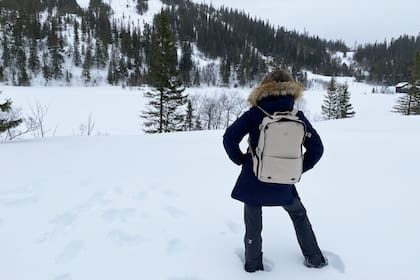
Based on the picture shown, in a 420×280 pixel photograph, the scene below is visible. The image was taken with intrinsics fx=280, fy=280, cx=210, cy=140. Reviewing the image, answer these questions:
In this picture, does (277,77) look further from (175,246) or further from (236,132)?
(175,246)

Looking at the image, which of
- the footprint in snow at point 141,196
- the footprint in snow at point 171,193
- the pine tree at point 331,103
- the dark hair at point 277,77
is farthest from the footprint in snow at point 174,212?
the pine tree at point 331,103

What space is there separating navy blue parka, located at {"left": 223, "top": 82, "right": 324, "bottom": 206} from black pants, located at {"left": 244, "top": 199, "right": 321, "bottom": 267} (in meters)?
0.09

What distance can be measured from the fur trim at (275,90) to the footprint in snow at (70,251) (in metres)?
2.08

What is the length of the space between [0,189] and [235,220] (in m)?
3.15

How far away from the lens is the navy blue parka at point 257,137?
6.34ft

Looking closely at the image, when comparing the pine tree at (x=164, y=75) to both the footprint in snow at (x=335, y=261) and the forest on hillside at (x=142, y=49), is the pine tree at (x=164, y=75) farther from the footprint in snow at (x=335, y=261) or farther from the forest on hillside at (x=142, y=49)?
the forest on hillside at (x=142, y=49)

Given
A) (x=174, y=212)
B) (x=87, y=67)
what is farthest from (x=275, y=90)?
(x=87, y=67)

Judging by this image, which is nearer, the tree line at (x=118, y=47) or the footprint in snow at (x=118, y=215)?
the footprint in snow at (x=118, y=215)

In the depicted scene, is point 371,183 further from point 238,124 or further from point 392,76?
point 392,76

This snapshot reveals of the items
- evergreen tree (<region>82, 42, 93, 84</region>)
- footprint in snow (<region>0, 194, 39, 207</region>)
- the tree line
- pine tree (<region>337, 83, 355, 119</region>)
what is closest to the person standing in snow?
footprint in snow (<region>0, 194, 39, 207</region>)

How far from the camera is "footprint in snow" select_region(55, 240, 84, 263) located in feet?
8.09

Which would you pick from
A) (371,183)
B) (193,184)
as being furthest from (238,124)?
(371,183)

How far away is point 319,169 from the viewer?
5.02 m

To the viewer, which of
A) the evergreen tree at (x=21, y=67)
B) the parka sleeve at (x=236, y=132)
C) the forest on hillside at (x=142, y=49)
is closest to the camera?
the parka sleeve at (x=236, y=132)
